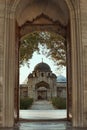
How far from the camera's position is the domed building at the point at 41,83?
41969 millimetres

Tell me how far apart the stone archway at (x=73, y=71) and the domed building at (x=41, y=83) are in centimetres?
3123

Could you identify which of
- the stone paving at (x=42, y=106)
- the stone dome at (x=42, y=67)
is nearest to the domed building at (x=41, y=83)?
the stone dome at (x=42, y=67)

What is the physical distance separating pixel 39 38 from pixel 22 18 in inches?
383

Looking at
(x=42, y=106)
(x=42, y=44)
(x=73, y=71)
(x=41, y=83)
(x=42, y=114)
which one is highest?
(x=42, y=44)

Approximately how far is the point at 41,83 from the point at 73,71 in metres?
33.7

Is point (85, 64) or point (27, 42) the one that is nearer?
point (85, 64)

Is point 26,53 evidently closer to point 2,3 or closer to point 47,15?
point 47,15

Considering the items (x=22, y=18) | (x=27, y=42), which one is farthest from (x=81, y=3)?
(x=27, y=42)

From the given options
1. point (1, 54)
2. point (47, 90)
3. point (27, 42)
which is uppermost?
point (27, 42)

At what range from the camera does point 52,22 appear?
46.2 feet

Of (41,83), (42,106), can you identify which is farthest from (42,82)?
(42,106)

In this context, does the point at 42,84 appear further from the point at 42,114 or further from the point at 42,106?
the point at 42,114

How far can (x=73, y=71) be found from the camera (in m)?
10.0

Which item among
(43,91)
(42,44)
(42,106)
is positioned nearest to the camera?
(42,44)
